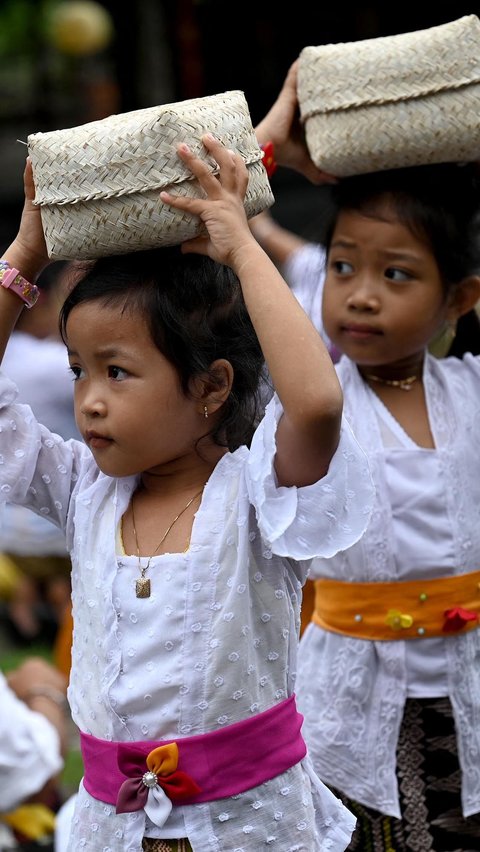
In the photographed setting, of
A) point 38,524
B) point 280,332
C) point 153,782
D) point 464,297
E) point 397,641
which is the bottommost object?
point 38,524

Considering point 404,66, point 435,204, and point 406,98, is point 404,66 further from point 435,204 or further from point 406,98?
point 435,204

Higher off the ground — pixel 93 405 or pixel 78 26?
pixel 93 405

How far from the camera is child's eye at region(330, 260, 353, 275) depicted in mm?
3125

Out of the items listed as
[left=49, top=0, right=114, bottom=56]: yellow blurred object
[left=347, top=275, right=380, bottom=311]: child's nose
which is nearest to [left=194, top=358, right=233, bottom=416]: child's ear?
[left=347, top=275, right=380, bottom=311]: child's nose

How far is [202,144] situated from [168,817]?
1.11m

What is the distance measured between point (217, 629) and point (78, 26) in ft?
24.7

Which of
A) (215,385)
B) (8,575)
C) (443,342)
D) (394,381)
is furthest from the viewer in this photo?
(8,575)

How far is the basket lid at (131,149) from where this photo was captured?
2238 millimetres

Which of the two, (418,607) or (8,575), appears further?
(8,575)

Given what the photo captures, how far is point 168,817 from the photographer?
2383 millimetres

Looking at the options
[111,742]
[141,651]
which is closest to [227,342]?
[141,651]

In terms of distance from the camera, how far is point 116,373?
242cm

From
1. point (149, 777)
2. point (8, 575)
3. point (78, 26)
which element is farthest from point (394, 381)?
point (78, 26)

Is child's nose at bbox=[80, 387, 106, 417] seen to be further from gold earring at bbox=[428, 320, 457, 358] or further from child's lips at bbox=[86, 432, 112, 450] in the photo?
gold earring at bbox=[428, 320, 457, 358]
